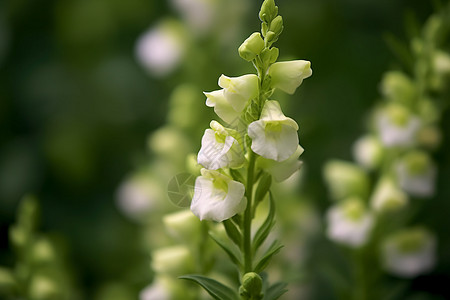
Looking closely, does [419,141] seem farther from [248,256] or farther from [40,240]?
[40,240]

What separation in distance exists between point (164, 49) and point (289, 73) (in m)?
0.79

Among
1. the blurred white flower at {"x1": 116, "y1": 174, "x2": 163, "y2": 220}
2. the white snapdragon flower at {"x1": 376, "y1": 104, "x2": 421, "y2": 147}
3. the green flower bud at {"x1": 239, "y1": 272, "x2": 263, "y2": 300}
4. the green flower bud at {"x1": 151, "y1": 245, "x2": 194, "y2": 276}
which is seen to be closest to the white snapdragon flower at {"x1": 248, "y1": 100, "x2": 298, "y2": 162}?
the green flower bud at {"x1": 239, "y1": 272, "x2": 263, "y2": 300}

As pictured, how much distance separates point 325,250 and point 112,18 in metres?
0.86

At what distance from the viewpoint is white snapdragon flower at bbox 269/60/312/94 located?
0.56 m

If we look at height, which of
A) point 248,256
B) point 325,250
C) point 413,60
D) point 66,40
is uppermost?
point 66,40

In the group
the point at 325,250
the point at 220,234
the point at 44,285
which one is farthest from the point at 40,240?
the point at 325,250

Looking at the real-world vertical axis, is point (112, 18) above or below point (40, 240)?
above

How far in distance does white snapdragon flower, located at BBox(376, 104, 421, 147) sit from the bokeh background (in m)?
0.33

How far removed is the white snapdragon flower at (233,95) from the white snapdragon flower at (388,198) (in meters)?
0.36

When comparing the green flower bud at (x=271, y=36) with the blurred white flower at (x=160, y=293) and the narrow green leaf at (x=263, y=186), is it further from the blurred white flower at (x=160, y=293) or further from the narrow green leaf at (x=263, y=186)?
the blurred white flower at (x=160, y=293)

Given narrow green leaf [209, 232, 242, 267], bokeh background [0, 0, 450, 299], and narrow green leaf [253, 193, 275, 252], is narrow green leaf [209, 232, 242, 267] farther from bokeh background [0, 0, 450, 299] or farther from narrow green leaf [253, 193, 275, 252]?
bokeh background [0, 0, 450, 299]

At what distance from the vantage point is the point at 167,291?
0.77m

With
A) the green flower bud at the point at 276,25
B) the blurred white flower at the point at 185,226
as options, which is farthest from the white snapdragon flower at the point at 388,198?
the green flower bud at the point at 276,25

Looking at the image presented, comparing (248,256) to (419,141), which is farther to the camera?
(419,141)
